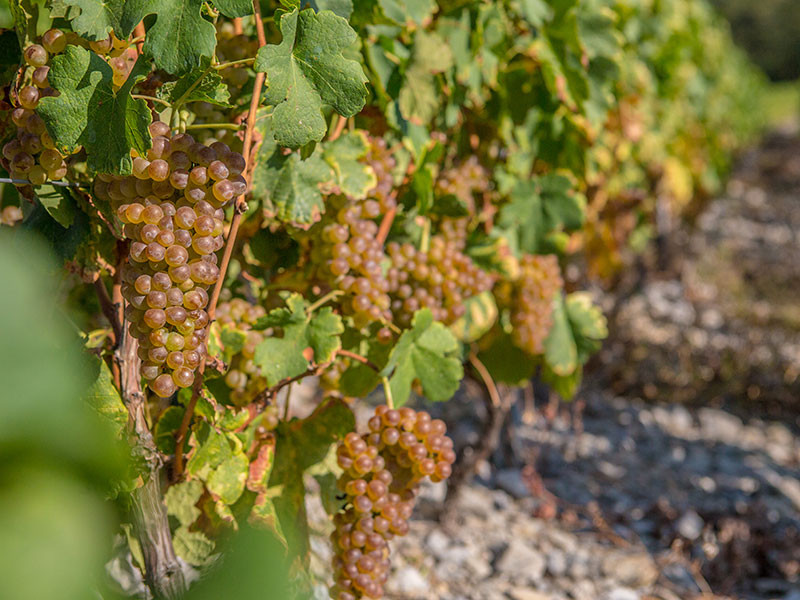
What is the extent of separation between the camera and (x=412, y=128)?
165cm

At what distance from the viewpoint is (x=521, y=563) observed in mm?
2258

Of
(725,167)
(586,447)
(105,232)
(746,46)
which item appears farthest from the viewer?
(746,46)

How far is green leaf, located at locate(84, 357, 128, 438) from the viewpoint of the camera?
3.43 ft

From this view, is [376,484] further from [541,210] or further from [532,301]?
[541,210]

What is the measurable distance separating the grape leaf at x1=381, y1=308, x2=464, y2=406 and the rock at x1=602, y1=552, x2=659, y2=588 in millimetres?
1123

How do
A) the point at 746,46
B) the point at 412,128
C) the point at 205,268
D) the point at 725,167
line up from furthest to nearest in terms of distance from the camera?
the point at 746,46 → the point at 725,167 → the point at 412,128 → the point at 205,268

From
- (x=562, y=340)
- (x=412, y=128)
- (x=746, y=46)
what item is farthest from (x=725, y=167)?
(x=746, y=46)

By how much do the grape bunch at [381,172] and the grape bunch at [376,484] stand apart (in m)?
0.42

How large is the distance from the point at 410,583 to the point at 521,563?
13.6 inches

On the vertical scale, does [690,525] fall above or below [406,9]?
below

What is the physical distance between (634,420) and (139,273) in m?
2.84

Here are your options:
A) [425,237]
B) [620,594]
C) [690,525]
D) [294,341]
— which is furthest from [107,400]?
[690,525]

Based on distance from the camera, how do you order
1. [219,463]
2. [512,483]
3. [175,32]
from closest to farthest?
[175,32] → [219,463] → [512,483]

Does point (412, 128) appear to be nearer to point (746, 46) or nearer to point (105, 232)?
point (105, 232)
